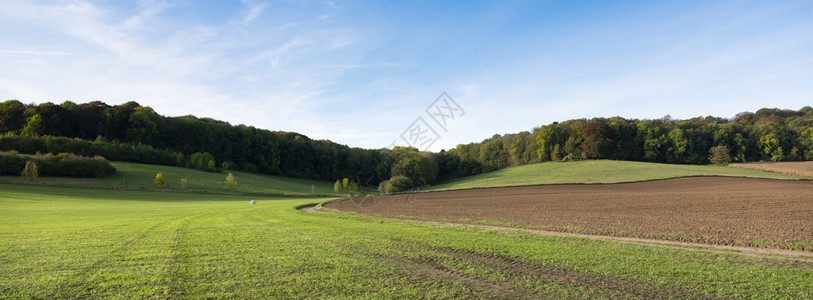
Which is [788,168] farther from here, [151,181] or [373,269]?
[151,181]

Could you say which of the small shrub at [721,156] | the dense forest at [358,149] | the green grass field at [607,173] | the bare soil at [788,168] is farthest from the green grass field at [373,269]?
the small shrub at [721,156]

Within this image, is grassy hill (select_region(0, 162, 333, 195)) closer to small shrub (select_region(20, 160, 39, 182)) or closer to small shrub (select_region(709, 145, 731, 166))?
small shrub (select_region(20, 160, 39, 182))

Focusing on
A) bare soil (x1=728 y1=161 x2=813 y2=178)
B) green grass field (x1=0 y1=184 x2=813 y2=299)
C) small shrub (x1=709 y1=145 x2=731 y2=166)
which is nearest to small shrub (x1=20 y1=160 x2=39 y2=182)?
green grass field (x1=0 y1=184 x2=813 y2=299)

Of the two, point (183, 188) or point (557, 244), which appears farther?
point (183, 188)

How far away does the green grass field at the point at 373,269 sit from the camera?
20.4 ft

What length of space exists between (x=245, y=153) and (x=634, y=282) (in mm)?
91289

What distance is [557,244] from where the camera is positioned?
36.0ft

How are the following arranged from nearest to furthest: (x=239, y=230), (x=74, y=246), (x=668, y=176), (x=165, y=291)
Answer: (x=165, y=291) → (x=74, y=246) → (x=239, y=230) → (x=668, y=176)

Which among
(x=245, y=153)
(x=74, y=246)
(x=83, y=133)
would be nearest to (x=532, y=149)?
(x=245, y=153)

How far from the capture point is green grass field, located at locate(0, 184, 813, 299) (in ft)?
20.4

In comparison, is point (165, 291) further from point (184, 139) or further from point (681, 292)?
point (184, 139)

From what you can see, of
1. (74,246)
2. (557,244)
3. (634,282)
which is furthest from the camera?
(557,244)

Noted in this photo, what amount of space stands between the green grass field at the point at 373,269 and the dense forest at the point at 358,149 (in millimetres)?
42239

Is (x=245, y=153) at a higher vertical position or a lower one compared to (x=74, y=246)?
higher
